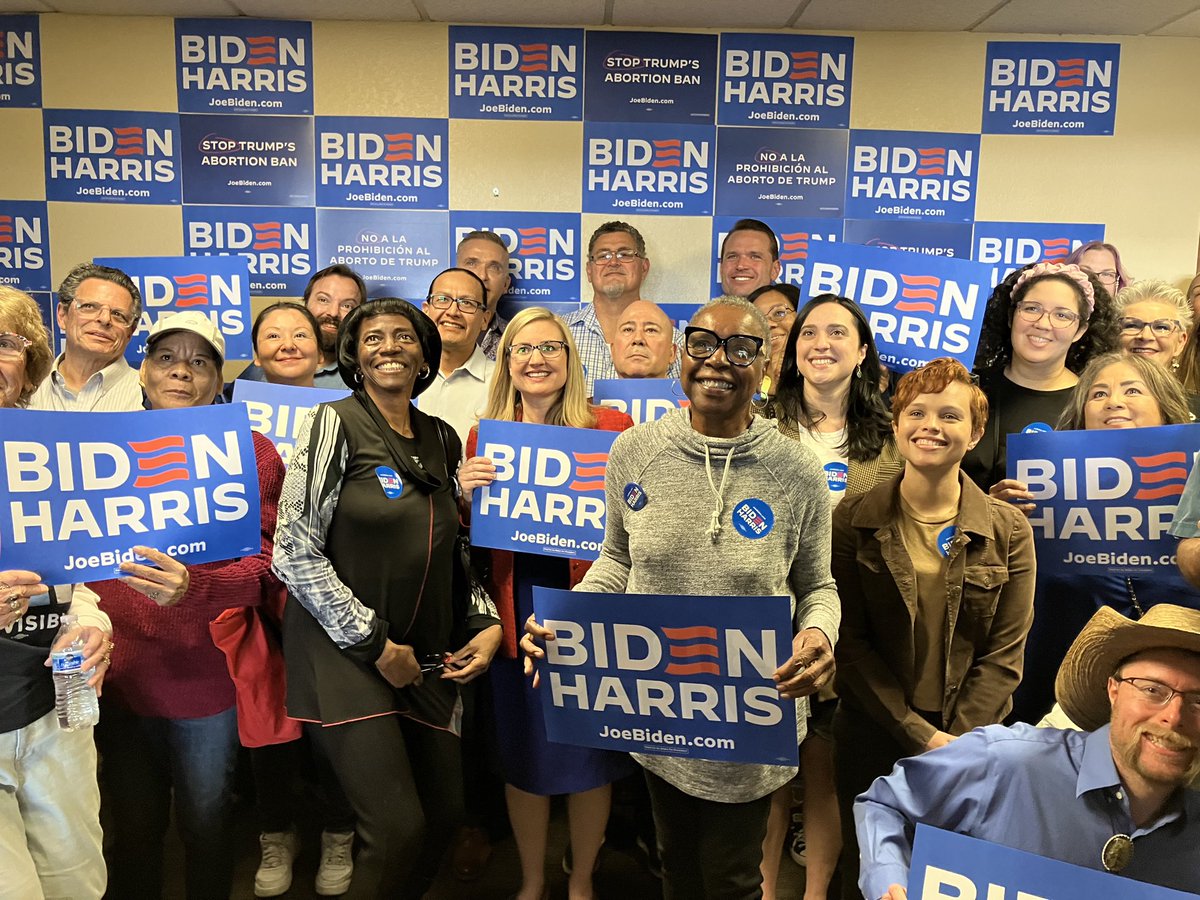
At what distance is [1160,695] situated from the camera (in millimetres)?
1269

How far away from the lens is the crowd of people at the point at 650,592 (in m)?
1.43

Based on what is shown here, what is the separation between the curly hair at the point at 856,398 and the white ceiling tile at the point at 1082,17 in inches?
106

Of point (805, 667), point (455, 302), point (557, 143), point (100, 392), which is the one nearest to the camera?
point (805, 667)

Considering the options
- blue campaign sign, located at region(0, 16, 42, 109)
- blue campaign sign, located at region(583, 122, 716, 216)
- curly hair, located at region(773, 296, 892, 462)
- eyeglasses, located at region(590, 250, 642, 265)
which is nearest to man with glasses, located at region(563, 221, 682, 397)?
eyeglasses, located at region(590, 250, 642, 265)

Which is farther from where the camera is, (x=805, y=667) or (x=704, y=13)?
(x=704, y=13)

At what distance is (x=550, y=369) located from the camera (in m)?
2.51

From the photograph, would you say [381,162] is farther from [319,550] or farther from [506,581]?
[319,550]

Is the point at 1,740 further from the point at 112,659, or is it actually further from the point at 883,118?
the point at 883,118

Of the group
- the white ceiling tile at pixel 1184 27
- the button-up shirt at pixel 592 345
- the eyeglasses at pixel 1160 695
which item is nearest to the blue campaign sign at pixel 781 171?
the button-up shirt at pixel 592 345

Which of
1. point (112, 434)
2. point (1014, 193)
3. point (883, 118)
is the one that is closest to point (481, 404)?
point (112, 434)

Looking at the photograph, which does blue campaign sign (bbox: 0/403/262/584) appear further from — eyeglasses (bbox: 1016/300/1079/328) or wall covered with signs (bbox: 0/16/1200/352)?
wall covered with signs (bbox: 0/16/1200/352)

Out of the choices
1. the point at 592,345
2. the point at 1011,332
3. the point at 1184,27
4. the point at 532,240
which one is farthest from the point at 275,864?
the point at 1184,27

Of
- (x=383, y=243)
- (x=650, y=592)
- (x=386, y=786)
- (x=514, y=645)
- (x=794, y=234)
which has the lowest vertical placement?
(x=386, y=786)

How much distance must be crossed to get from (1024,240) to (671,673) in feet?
13.4
